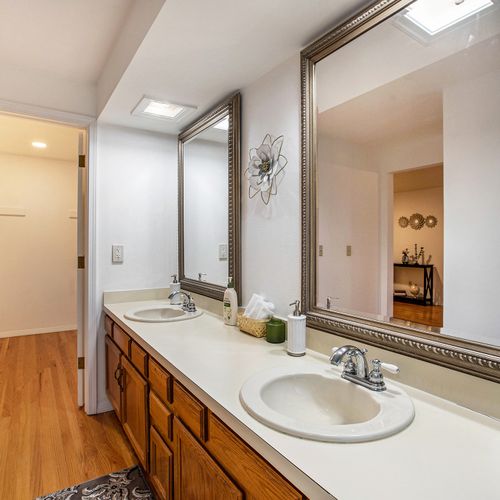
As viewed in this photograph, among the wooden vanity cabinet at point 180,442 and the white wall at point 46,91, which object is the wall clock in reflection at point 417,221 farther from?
the white wall at point 46,91

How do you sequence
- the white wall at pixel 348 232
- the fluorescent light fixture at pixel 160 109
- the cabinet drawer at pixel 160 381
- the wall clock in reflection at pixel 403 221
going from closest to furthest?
the wall clock in reflection at pixel 403 221
the white wall at pixel 348 232
the cabinet drawer at pixel 160 381
the fluorescent light fixture at pixel 160 109

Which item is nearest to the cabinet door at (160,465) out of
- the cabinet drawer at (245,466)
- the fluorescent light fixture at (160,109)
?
the cabinet drawer at (245,466)

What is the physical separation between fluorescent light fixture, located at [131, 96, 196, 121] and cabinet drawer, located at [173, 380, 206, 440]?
5.20 feet

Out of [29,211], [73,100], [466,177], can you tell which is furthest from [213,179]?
[29,211]

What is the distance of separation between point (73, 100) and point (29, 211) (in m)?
2.80

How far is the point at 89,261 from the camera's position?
2.41 meters

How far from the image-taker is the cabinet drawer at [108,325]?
7.47ft

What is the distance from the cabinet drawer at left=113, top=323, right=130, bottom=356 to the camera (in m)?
1.89

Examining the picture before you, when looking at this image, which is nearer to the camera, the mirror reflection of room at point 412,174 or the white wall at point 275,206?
the mirror reflection of room at point 412,174

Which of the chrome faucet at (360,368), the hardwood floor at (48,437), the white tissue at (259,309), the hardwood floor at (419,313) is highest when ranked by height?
the hardwood floor at (419,313)

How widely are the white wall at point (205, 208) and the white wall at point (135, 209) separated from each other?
18 cm

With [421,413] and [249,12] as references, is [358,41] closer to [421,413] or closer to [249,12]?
[249,12]

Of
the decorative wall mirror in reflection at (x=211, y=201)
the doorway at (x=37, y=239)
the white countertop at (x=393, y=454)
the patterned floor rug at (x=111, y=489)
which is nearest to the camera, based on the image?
the white countertop at (x=393, y=454)

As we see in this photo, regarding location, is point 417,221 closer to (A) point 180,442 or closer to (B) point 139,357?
(A) point 180,442
